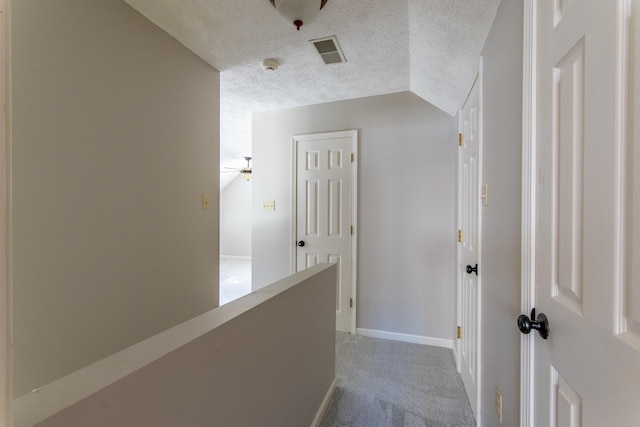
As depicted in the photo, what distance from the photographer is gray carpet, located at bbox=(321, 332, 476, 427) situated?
5.48 ft

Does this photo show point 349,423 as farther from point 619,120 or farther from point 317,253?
point 619,120

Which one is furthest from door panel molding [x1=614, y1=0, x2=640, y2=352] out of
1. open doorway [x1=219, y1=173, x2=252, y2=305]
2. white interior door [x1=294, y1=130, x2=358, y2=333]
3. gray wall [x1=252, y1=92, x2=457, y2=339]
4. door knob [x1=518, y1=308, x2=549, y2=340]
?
open doorway [x1=219, y1=173, x2=252, y2=305]

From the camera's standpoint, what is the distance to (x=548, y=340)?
0.81 metres

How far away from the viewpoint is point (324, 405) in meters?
1.70

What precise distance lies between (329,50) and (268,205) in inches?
68.1

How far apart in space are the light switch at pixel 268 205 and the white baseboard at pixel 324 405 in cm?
184

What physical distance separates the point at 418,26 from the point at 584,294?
64.8 inches

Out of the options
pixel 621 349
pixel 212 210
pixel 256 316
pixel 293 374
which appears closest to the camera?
pixel 621 349

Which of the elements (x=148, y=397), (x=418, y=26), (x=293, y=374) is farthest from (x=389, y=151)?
(x=148, y=397)

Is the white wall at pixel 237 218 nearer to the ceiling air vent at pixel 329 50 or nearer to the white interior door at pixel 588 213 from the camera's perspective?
the ceiling air vent at pixel 329 50

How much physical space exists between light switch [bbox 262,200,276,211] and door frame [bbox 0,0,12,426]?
2790mm

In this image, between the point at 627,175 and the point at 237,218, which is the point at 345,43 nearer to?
the point at 627,175

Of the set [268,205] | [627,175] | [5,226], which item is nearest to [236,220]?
[268,205]

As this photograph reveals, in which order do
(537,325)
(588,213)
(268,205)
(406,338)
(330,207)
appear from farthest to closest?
(268,205) → (330,207) → (406,338) → (537,325) → (588,213)
